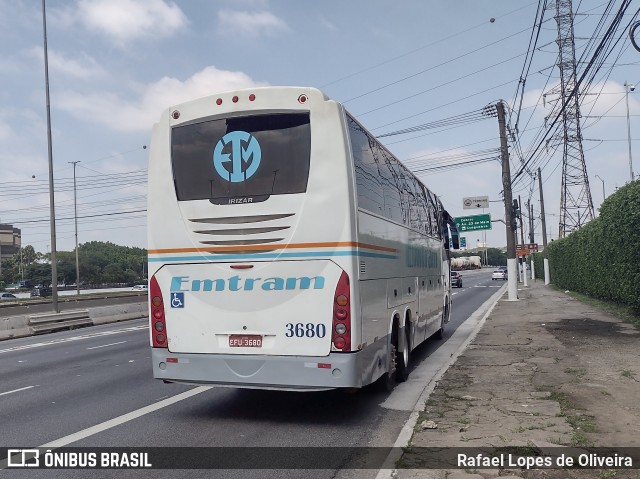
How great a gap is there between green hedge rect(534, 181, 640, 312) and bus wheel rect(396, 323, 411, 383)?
29.1ft

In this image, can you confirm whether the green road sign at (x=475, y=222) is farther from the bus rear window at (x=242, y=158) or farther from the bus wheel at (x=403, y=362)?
the bus rear window at (x=242, y=158)

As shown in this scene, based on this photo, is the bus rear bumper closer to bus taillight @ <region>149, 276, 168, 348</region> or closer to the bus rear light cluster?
bus taillight @ <region>149, 276, 168, 348</region>

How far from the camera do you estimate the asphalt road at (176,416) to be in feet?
21.2

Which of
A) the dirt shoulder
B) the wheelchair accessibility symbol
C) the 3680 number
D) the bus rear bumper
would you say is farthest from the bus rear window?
the dirt shoulder

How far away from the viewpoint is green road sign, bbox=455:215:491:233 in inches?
1832

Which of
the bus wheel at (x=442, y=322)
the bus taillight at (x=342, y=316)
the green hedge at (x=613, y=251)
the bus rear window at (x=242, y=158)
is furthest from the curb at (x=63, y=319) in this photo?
the green hedge at (x=613, y=251)

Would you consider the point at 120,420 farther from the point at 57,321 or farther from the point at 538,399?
the point at 57,321

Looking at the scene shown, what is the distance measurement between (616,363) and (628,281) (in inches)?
317

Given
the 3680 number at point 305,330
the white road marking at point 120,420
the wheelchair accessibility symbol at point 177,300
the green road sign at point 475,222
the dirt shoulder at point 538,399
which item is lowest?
the dirt shoulder at point 538,399

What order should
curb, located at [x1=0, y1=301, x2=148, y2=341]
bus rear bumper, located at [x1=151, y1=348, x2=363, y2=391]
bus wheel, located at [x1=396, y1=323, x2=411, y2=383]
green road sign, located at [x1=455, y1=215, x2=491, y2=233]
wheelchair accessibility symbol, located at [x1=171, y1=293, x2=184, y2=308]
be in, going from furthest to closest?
1. green road sign, located at [x1=455, y1=215, x2=491, y2=233]
2. curb, located at [x1=0, y1=301, x2=148, y2=341]
3. bus wheel, located at [x1=396, y1=323, x2=411, y2=383]
4. wheelchair accessibility symbol, located at [x1=171, y1=293, x2=184, y2=308]
5. bus rear bumper, located at [x1=151, y1=348, x2=363, y2=391]

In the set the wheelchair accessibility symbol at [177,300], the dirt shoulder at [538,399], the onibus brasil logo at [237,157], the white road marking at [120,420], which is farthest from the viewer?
the wheelchair accessibility symbol at [177,300]

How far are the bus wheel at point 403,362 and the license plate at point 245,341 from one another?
118 inches

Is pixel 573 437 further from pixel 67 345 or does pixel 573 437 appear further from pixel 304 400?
pixel 67 345

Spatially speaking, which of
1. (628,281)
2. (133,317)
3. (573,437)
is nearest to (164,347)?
(573,437)
